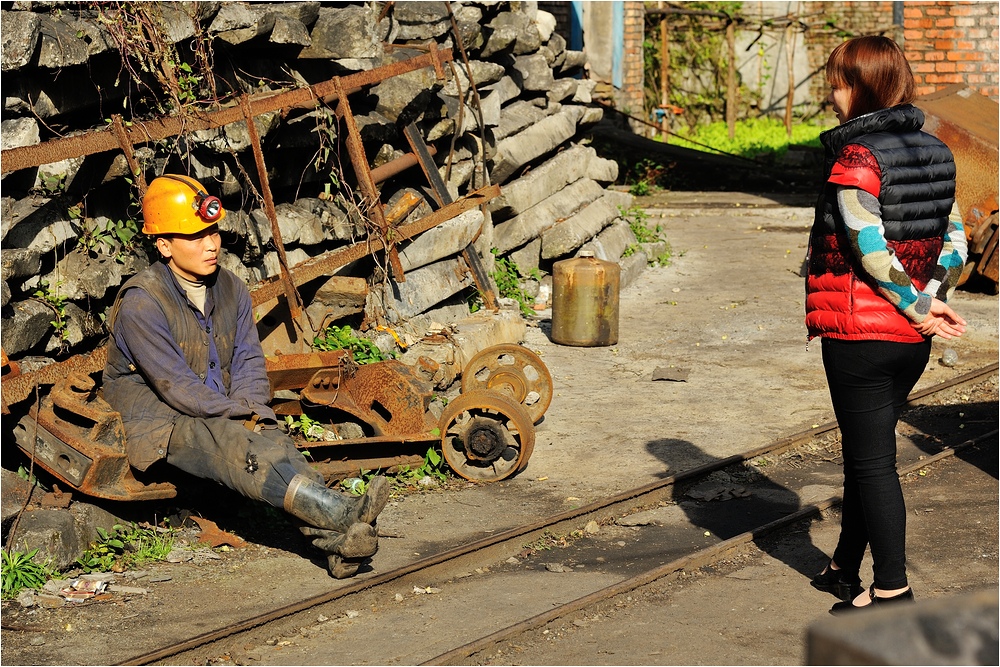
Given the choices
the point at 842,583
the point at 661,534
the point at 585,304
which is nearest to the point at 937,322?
the point at 842,583

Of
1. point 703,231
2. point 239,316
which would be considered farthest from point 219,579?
point 703,231

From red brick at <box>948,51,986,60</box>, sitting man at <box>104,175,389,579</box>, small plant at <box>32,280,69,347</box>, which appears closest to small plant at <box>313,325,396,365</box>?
small plant at <box>32,280,69,347</box>

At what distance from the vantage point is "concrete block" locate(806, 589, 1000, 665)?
1529 mm

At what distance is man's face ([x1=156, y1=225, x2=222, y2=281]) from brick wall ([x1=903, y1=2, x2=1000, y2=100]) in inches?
432

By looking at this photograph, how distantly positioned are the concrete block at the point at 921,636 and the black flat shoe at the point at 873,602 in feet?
10.3

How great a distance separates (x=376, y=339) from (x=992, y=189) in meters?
6.31

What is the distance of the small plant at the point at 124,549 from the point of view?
5418 mm

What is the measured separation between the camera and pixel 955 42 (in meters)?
14.0

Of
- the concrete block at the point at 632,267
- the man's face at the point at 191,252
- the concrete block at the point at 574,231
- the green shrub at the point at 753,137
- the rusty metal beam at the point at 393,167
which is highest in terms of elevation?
the man's face at the point at 191,252

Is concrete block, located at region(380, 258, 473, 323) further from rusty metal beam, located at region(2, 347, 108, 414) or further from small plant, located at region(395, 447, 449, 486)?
rusty metal beam, located at region(2, 347, 108, 414)

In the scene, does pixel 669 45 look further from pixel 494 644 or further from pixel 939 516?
pixel 494 644

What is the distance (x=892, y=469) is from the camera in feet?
14.9

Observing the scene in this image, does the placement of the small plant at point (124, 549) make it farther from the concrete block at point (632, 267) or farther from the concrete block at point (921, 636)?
the concrete block at point (632, 267)

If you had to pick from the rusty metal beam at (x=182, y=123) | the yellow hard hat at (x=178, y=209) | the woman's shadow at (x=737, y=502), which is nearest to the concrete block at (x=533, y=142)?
the rusty metal beam at (x=182, y=123)
